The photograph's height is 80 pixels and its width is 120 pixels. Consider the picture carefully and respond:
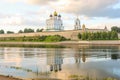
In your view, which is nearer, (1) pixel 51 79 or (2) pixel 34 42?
(1) pixel 51 79

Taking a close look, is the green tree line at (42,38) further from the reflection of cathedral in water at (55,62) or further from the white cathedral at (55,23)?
the reflection of cathedral in water at (55,62)

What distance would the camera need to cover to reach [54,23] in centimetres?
11019

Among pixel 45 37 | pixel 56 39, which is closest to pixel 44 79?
pixel 56 39

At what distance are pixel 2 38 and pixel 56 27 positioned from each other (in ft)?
66.5

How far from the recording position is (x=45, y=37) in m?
91.8

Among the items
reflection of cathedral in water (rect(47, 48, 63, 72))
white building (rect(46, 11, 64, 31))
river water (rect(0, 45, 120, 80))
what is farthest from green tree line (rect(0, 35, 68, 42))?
river water (rect(0, 45, 120, 80))

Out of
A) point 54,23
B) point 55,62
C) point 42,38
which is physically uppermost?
point 54,23

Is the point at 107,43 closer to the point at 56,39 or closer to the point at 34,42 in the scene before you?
the point at 56,39

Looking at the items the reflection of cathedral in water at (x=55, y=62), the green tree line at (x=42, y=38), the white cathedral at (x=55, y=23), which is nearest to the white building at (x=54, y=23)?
the white cathedral at (x=55, y=23)

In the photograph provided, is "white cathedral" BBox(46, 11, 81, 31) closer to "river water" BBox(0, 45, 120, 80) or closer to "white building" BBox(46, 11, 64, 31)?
"white building" BBox(46, 11, 64, 31)

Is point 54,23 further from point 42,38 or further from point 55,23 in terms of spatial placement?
point 42,38

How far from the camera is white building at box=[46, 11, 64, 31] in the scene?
110m

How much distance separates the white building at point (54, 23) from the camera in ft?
362

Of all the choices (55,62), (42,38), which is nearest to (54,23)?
(42,38)
